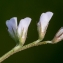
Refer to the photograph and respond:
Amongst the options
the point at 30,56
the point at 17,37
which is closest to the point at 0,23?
the point at 30,56

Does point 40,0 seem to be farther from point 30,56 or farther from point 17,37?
point 17,37

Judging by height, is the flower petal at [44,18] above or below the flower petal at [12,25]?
below

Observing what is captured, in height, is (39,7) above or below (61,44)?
above

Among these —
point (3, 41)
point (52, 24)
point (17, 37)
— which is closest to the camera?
point (17, 37)

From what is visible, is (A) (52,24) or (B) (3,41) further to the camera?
(A) (52,24)

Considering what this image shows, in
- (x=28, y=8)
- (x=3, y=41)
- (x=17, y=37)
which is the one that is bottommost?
(x=17, y=37)

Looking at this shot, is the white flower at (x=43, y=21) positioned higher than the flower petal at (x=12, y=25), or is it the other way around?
the flower petal at (x=12, y=25)

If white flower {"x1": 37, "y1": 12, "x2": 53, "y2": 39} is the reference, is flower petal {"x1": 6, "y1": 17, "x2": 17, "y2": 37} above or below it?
above

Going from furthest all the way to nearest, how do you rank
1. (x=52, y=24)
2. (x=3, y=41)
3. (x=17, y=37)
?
(x=52, y=24)
(x=3, y=41)
(x=17, y=37)

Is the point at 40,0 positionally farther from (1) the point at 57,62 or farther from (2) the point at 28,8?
(1) the point at 57,62

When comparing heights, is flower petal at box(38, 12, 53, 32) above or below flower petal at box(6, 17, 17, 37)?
below

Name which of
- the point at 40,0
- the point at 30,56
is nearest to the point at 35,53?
the point at 30,56
